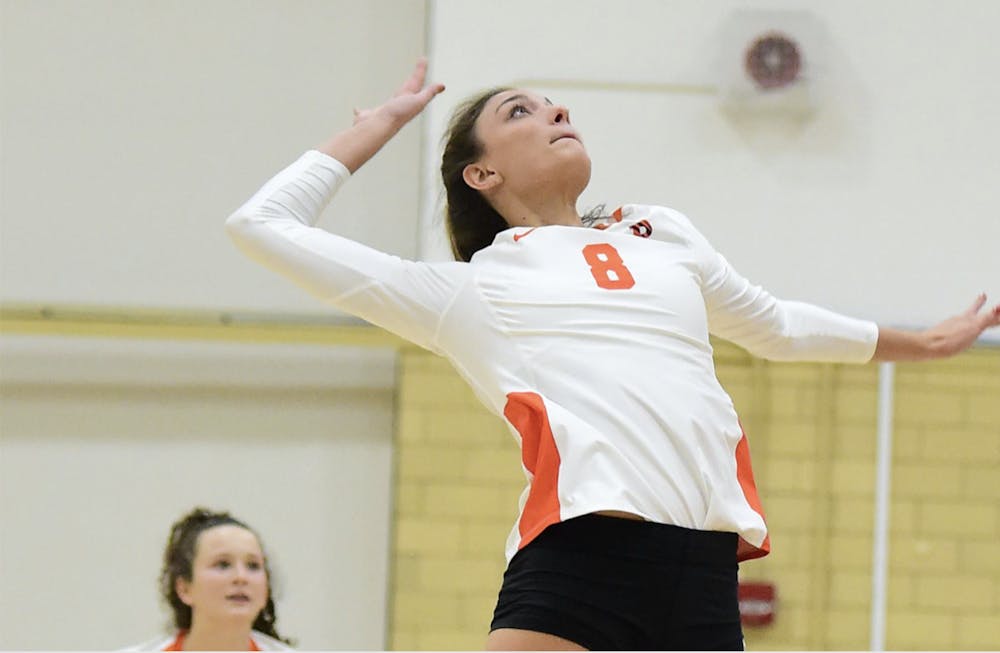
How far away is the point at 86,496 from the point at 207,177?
1.22 metres

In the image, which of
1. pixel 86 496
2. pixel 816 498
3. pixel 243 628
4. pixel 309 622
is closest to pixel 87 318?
pixel 86 496

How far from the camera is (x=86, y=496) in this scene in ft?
17.2

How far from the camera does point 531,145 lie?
8.01ft

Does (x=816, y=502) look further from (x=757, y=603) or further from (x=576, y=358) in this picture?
(x=576, y=358)

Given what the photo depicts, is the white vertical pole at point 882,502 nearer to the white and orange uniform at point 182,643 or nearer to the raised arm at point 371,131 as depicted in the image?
the white and orange uniform at point 182,643

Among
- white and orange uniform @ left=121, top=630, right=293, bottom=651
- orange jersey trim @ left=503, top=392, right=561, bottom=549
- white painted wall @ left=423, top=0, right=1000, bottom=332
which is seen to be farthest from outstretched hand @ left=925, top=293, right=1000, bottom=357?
white painted wall @ left=423, top=0, right=1000, bottom=332

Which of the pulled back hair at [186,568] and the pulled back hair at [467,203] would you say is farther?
the pulled back hair at [186,568]

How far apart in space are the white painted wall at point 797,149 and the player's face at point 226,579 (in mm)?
1656

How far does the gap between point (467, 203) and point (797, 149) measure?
2.75 m

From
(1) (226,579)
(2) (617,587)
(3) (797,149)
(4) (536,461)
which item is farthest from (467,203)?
(3) (797,149)

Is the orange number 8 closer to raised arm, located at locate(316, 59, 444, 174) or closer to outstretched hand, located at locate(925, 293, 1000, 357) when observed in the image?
raised arm, located at locate(316, 59, 444, 174)

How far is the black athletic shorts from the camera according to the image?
204 cm

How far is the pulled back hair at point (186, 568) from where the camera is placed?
3.64 meters

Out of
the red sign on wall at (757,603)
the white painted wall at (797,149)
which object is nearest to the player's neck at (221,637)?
the white painted wall at (797,149)
